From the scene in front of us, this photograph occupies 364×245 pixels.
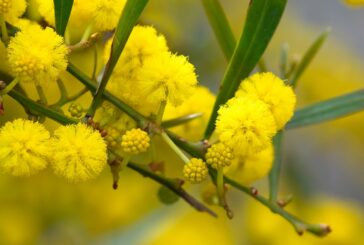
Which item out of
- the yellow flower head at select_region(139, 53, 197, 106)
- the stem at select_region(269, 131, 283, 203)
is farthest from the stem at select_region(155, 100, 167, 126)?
the stem at select_region(269, 131, 283, 203)

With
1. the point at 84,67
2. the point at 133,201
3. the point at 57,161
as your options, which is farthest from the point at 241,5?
the point at 57,161

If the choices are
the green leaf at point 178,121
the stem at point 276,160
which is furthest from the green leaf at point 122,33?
the stem at point 276,160

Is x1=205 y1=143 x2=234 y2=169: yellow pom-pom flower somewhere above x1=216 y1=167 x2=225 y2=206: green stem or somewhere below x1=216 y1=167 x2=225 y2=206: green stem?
above

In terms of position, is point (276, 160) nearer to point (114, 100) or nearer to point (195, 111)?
point (195, 111)

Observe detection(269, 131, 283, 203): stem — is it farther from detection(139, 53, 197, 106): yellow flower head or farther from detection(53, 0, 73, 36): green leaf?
detection(53, 0, 73, 36): green leaf

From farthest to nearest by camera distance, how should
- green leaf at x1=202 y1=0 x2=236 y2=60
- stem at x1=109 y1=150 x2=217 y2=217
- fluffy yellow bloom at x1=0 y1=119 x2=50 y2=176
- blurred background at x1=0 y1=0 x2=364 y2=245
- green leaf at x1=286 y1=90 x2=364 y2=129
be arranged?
blurred background at x1=0 y1=0 x2=364 y2=245
green leaf at x1=286 y1=90 x2=364 y2=129
green leaf at x1=202 y1=0 x2=236 y2=60
stem at x1=109 y1=150 x2=217 y2=217
fluffy yellow bloom at x1=0 y1=119 x2=50 y2=176

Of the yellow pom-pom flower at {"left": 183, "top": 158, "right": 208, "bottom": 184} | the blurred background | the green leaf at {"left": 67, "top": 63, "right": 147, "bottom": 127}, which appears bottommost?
the blurred background

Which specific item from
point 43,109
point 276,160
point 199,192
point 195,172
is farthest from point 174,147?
point 199,192

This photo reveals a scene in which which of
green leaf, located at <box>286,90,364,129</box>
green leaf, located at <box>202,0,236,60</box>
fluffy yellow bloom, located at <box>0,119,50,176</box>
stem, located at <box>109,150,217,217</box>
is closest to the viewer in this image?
fluffy yellow bloom, located at <box>0,119,50,176</box>
